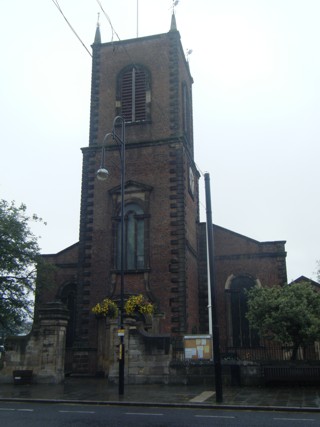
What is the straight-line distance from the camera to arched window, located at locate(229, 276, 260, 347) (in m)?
29.3

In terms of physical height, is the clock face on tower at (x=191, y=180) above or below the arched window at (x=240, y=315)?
above

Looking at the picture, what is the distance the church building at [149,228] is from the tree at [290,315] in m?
3.34

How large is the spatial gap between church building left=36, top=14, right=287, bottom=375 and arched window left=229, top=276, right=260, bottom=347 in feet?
0.20

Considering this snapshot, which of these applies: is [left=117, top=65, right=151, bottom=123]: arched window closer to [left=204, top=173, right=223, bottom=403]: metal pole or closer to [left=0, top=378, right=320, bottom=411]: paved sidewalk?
[left=204, top=173, right=223, bottom=403]: metal pole

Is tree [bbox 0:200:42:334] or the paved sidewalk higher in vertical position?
tree [bbox 0:200:42:334]

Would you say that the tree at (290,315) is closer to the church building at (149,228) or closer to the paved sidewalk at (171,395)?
the church building at (149,228)

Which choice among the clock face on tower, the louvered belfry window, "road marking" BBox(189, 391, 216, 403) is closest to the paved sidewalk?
"road marking" BBox(189, 391, 216, 403)

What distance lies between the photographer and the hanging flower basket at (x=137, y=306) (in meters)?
24.3

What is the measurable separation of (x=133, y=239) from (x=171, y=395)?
1204cm

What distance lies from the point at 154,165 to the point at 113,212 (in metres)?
3.59

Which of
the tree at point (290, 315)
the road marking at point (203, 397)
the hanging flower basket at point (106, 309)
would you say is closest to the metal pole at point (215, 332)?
the road marking at point (203, 397)

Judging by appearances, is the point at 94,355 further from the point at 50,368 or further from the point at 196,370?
the point at 196,370

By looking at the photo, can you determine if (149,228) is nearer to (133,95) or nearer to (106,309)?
(106,309)

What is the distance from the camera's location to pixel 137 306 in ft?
80.3
